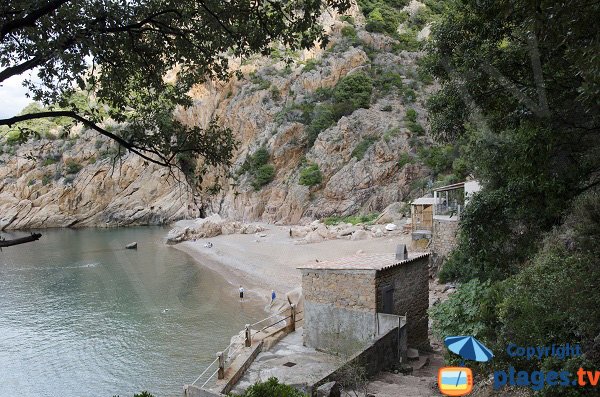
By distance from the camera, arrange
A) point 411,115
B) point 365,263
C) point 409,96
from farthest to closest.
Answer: point 409,96, point 411,115, point 365,263

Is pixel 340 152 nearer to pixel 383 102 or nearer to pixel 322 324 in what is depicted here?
pixel 383 102

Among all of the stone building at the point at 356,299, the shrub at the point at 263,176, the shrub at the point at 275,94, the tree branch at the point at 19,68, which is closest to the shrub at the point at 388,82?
the shrub at the point at 275,94

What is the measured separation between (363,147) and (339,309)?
149ft

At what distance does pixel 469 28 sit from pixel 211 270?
31885 mm

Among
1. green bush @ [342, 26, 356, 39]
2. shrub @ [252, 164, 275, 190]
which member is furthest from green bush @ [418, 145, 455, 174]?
green bush @ [342, 26, 356, 39]

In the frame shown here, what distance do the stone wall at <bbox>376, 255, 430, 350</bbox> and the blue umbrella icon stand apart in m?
6.78

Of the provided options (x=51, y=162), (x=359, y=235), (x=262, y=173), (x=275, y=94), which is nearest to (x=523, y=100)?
(x=359, y=235)

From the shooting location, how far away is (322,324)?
47.1ft

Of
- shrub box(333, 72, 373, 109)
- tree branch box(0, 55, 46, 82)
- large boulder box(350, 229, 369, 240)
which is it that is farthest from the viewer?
shrub box(333, 72, 373, 109)

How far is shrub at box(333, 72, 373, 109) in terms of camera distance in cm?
6334

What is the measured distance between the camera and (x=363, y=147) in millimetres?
57688

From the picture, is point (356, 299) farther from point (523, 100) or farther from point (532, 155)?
point (523, 100)

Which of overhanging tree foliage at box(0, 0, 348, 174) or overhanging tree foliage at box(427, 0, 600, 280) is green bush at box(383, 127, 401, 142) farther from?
overhanging tree foliage at box(0, 0, 348, 174)

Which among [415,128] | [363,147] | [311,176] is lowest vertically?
[311,176]
